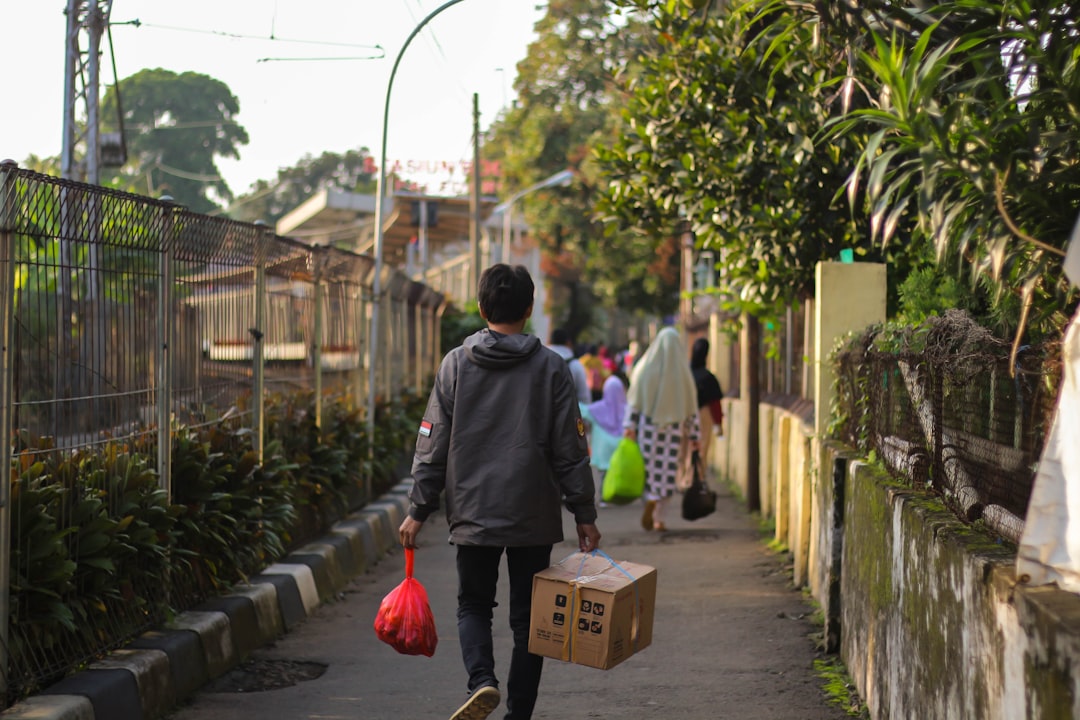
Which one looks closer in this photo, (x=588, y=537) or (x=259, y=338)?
(x=588, y=537)

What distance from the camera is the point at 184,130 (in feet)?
251

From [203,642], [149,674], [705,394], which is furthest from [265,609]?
[705,394]

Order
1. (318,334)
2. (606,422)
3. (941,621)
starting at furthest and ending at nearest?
(606,422) → (318,334) → (941,621)

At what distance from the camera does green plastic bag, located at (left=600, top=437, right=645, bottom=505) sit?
39.7ft

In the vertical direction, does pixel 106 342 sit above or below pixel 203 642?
above

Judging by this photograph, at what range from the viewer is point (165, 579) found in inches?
264

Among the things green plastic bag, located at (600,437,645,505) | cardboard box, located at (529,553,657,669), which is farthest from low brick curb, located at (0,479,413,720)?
green plastic bag, located at (600,437,645,505)

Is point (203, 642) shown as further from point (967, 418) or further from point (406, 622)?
point (967, 418)

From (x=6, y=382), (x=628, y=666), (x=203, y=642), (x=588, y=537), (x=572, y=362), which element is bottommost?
(x=628, y=666)

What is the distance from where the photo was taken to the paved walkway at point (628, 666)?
639 cm

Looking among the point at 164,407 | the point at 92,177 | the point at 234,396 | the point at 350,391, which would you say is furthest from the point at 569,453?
the point at 92,177

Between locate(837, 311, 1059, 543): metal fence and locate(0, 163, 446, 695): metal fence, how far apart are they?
3322 millimetres

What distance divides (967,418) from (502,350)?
5.62 ft

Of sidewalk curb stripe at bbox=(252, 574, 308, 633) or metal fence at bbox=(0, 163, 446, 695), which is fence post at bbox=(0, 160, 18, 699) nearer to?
metal fence at bbox=(0, 163, 446, 695)
